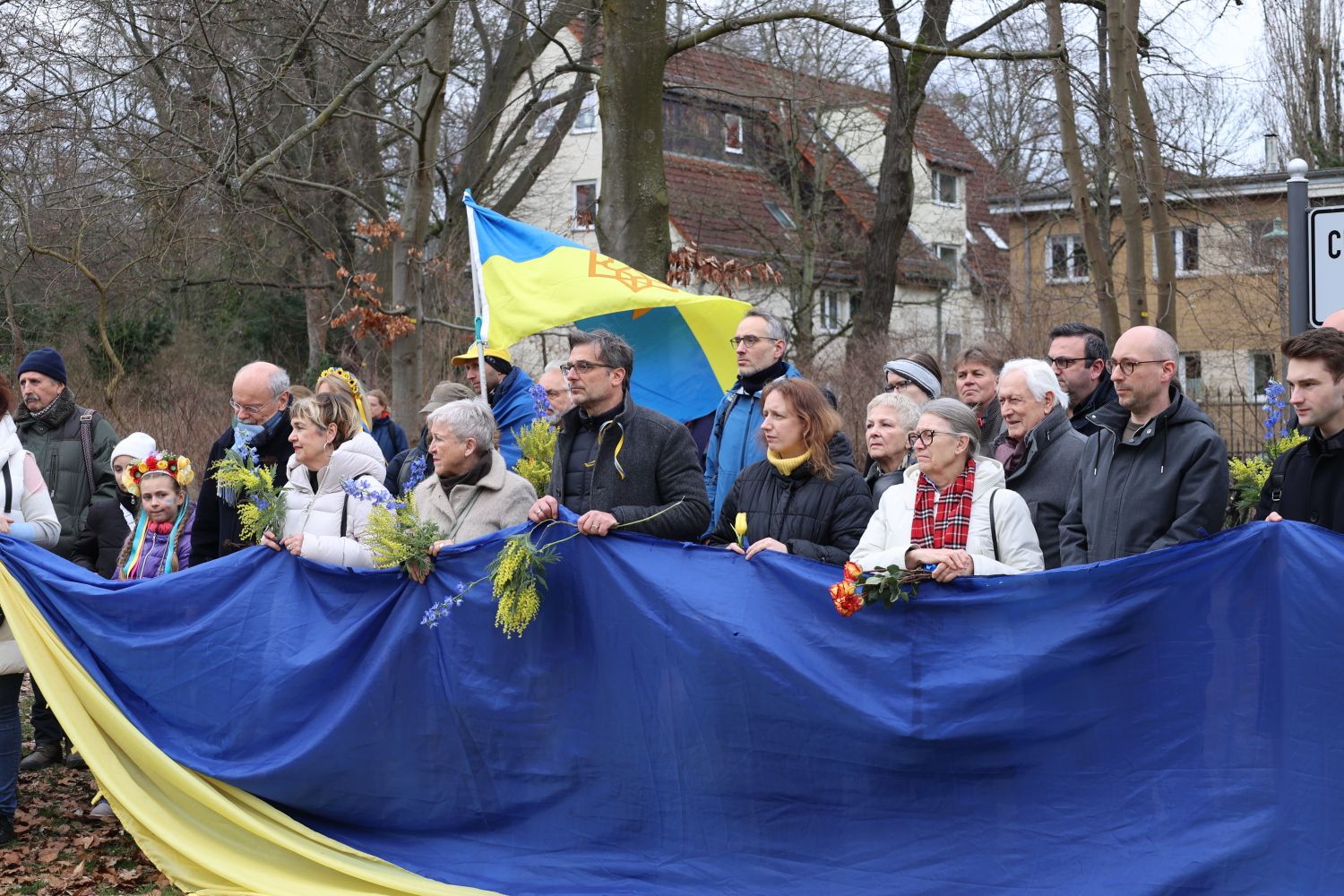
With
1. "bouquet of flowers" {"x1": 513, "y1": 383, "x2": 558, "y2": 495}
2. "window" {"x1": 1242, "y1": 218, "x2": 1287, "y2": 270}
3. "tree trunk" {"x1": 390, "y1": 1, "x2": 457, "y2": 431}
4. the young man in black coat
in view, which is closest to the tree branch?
"tree trunk" {"x1": 390, "y1": 1, "x2": 457, "y2": 431}

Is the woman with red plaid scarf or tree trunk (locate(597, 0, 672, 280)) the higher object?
tree trunk (locate(597, 0, 672, 280))

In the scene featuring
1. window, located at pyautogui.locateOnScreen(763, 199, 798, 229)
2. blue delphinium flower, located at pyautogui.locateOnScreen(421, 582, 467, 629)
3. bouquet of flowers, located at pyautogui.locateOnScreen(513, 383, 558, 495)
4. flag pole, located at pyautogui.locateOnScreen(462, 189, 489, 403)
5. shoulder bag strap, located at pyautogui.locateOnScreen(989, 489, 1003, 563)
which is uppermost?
window, located at pyautogui.locateOnScreen(763, 199, 798, 229)

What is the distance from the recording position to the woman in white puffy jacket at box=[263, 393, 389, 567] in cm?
612

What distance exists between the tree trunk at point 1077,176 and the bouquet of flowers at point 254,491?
7.57m

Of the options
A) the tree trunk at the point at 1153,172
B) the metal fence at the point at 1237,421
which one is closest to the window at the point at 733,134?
the metal fence at the point at 1237,421

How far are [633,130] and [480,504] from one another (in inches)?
226

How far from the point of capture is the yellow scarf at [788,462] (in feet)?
17.8

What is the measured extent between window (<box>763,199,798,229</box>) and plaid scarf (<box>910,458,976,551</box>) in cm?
2495

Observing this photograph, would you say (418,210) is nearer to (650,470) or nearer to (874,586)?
(650,470)

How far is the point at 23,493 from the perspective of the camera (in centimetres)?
696

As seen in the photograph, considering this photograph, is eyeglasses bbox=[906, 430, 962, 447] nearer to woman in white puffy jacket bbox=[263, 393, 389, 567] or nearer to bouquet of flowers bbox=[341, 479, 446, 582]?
bouquet of flowers bbox=[341, 479, 446, 582]

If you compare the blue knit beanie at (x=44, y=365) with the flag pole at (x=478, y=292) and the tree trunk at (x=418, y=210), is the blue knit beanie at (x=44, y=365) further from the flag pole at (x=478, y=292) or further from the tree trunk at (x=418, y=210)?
the tree trunk at (x=418, y=210)

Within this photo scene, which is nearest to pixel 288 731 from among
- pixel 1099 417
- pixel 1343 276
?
pixel 1099 417

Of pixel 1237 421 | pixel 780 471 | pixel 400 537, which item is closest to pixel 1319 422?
pixel 780 471
